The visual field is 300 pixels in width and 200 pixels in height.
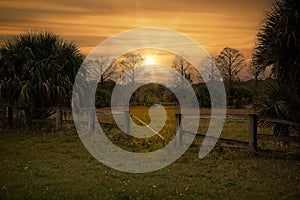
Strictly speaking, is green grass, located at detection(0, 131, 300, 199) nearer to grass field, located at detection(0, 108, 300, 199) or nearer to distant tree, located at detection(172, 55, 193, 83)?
grass field, located at detection(0, 108, 300, 199)

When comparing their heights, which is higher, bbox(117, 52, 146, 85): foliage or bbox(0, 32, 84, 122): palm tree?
bbox(117, 52, 146, 85): foliage

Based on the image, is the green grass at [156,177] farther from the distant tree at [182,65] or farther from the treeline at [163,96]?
the distant tree at [182,65]

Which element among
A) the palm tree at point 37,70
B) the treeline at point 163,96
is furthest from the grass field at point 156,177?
the treeline at point 163,96

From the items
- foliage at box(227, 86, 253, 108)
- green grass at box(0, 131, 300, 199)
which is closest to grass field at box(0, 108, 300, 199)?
green grass at box(0, 131, 300, 199)

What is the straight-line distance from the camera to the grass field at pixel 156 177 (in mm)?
7824

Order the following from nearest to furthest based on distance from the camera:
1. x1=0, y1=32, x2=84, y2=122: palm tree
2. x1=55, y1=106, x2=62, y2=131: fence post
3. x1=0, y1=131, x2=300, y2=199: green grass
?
→ x1=0, y1=131, x2=300, y2=199: green grass → x1=55, y1=106, x2=62, y2=131: fence post → x1=0, y1=32, x2=84, y2=122: palm tree

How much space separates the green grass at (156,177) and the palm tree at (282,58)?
144 cm

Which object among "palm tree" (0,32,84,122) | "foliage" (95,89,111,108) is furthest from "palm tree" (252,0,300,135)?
"foliage" (95,89,111,108)

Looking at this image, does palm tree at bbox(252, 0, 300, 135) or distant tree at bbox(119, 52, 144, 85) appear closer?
palm tree at bbox(252, 0, 300, 135)

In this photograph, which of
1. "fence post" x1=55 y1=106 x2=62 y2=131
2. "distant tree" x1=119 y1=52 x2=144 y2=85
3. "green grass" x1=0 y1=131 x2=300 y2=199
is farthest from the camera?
"distant tree" x1=119 y1=52 x2=144 y2=85

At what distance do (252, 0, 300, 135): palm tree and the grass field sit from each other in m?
1.32

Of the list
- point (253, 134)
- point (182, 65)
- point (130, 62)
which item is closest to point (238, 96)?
point (182, 65)

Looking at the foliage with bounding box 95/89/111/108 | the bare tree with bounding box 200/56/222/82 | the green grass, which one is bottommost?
the green grass

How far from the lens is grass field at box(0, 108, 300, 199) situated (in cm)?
782
